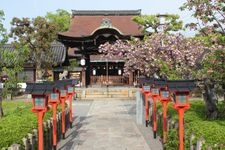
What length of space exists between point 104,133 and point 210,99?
516cm

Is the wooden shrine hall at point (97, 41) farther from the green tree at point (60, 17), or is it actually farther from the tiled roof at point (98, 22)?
the green tree at point (60, 17)

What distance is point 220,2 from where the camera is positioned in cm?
1351

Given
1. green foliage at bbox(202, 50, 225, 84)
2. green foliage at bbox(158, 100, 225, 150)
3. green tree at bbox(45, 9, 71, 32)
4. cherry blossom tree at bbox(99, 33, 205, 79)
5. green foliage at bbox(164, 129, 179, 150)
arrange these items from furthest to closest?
green tree at bbox(45, 9, 71, 32) → cherry blossom tree at bbox(99, 33, 205, 79) → green foliage at bbox(202, 50, 225, 84) → green foliage at bbox(164, 129, 179, 150) → green foliage at bbox(158, 100, 225, 150)

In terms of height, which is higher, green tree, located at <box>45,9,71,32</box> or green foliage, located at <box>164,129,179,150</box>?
green tree, located at <box>45,9,71,32</box>

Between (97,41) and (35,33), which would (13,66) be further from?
(97,41)

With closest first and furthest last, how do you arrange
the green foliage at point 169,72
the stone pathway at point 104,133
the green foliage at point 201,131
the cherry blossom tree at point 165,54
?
the green foliage at point 201,131 → the stone pathway at point 104,133 → the green foliage at point 169,72 → the cherry blossom tree at point 165,54

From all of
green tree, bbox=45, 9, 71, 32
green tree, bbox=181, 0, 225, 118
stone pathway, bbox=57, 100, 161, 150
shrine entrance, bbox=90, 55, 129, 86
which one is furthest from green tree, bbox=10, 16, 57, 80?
green tree, bbox=181, 0, 225, 118

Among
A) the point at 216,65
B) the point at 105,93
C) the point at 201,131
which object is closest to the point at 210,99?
the point at 216,65

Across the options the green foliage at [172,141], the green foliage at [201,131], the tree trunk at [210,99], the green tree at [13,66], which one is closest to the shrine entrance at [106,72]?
the green tree at [13,66]

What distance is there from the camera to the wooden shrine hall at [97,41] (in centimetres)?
4300

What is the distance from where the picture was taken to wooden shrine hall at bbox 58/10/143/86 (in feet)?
141

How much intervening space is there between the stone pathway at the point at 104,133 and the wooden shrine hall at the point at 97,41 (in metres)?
16.7

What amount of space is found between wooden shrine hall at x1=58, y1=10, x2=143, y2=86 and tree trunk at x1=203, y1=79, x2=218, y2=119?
26.7 metres

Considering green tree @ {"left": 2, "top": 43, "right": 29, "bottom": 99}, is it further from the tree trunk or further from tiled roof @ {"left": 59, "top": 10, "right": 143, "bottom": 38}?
the tree trunk
